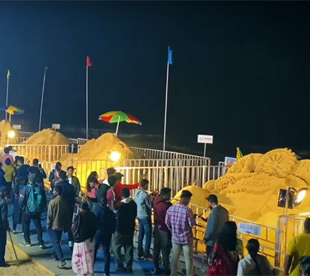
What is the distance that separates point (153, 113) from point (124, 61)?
5181 millimetres

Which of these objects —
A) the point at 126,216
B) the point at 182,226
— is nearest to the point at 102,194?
the point at 126,216

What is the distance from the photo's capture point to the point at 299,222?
6.60 meters

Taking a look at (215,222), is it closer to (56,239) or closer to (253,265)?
(253,265)

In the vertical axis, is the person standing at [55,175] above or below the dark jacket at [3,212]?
above

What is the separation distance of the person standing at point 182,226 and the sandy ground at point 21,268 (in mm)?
2316

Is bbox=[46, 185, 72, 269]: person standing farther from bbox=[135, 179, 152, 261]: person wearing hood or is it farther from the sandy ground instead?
bbox=[135, 179, 152, 261]: person wearing hood

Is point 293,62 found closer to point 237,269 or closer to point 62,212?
point 62,212

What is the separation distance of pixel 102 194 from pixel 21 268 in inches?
71.2

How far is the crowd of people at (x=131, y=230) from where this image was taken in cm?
509

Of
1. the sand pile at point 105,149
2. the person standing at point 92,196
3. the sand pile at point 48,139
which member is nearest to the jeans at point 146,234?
the person standing at point 92,196

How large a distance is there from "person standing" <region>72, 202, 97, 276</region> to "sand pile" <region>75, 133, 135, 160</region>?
311 inches

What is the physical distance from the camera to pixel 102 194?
25.6 ft

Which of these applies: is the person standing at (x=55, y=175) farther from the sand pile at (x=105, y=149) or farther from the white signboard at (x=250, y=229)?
the white signboard at (x=250, y=229)

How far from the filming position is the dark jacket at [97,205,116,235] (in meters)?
7.20
